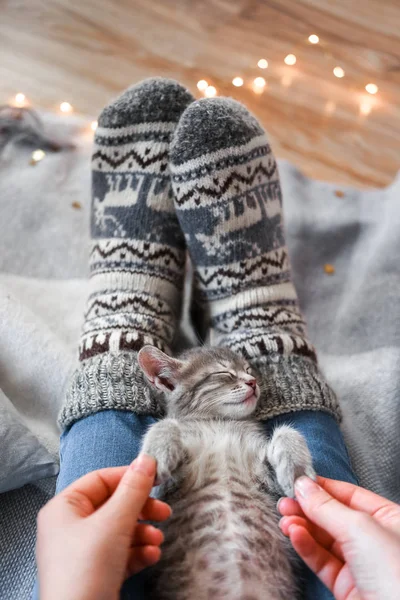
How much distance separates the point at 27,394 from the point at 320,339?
63 cm

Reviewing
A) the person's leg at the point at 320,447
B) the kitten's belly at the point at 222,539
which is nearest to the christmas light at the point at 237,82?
the person's leg at the point at 320,447

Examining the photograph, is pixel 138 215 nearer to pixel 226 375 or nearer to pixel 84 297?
pixel 84 297

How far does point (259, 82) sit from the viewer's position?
63.4 inches

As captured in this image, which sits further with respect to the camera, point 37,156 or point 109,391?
point 37,156

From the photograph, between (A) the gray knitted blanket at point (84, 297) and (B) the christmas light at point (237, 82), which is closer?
(A) the gray knitted blanket at point (84, 297)

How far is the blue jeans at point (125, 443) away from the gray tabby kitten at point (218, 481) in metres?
0.06

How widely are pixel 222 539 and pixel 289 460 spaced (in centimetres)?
13

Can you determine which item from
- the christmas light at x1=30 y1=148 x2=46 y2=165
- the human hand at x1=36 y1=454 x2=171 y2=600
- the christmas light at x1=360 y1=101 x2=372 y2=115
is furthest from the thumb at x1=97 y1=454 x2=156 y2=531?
the christmas light at x1=360 y1=101 x2=372 y2=115

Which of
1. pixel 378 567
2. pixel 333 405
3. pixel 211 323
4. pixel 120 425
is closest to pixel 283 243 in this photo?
pixel 211 323

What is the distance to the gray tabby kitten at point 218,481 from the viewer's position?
65 centimetres

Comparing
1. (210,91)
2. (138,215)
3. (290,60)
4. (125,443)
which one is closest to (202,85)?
(210,91)

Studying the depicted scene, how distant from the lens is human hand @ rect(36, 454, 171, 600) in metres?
0.53

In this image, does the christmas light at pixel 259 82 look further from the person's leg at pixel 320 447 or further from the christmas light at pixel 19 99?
the person's leg at pixel 320 447

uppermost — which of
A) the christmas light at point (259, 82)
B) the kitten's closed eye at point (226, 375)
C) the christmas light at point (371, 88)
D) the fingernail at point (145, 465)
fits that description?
the christmas light at point (371, 88)
